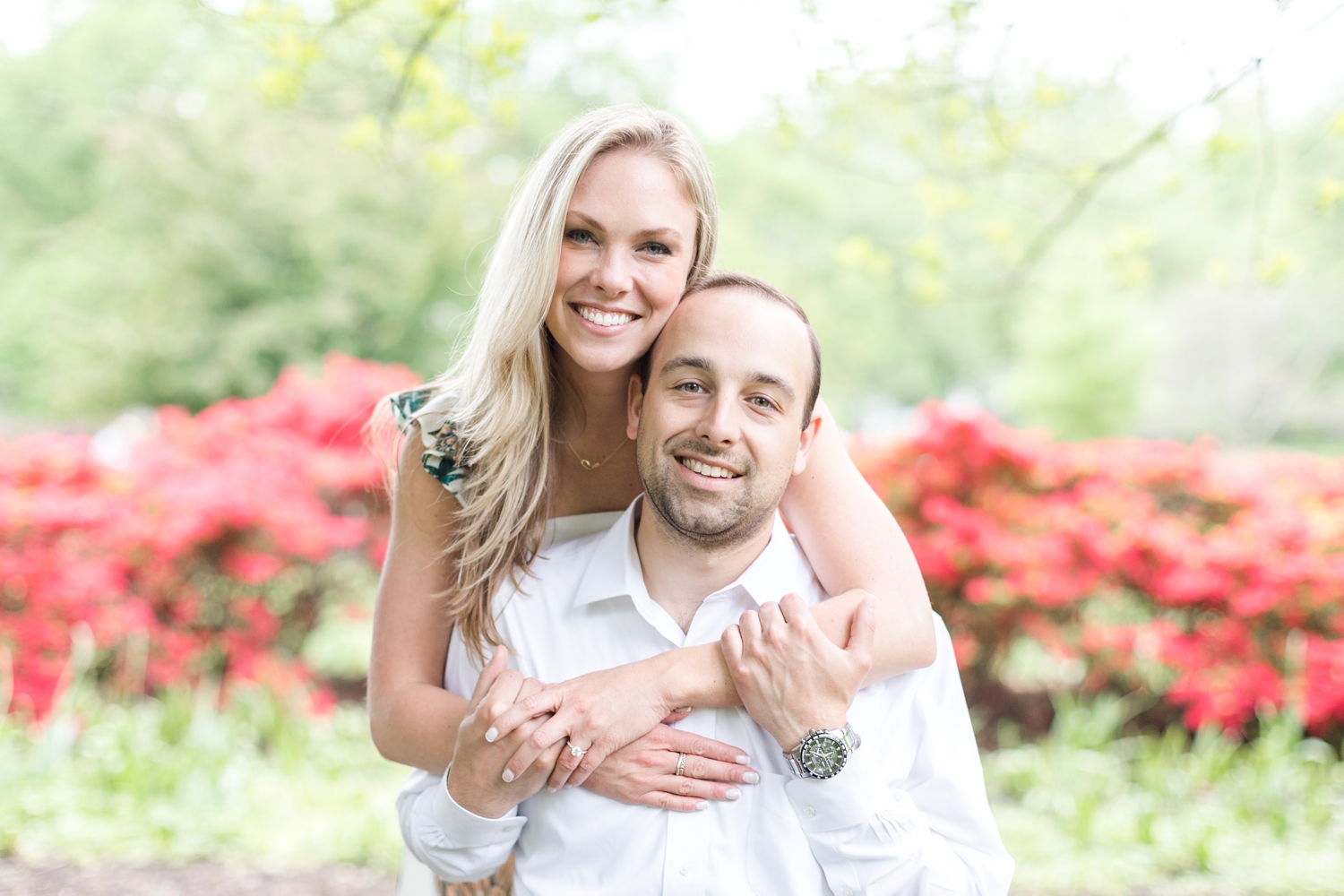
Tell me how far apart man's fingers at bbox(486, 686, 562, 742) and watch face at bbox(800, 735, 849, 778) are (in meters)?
0.49

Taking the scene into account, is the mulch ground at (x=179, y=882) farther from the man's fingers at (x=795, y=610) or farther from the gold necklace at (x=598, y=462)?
the man's fingers at (x=795, y=610)

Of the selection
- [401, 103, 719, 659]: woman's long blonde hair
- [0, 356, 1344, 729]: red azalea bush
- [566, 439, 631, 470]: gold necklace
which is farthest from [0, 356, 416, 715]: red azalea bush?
[401, 103, 719, 659]: woman's long blonde hair

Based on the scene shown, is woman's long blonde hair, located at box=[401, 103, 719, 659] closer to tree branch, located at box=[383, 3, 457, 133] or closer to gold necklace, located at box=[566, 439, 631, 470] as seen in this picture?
gold necklace, located at box=[566, 439, 631, 470]

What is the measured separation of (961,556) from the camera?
5.54 metres

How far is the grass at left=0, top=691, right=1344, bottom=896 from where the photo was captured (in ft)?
13.9

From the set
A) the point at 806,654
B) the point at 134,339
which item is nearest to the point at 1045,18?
the point at 806,654

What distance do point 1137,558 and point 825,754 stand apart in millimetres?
4033

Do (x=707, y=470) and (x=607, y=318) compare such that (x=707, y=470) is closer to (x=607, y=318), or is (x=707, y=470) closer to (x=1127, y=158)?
(x=607, y=318)

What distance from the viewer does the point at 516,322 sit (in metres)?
2.28

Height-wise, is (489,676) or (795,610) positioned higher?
(795,610)

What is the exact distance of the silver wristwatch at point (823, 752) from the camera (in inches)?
75.5

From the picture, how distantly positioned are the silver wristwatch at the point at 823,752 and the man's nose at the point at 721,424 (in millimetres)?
587

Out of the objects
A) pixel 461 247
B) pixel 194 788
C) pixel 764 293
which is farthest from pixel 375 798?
pixel 461 247

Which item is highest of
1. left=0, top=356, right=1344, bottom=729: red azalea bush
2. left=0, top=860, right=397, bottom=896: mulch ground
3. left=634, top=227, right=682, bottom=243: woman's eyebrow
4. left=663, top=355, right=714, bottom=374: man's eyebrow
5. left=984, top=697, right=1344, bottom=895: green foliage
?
left=634, top=227, right=682, bottom=243: woman's eyebrow
